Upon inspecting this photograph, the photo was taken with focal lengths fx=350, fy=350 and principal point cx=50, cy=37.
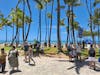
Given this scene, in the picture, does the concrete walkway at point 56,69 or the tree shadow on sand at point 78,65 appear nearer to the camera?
the concrete walkway at point 56,69

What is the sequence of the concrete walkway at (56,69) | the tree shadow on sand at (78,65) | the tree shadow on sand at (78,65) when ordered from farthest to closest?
1. the tree shadow on sand at (78,65)
2. the tree shadow on sand at (78,65)
3. the concrete walkway at (56,69)

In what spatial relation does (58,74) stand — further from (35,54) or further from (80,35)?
(35,54)

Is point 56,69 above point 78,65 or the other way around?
the other way around

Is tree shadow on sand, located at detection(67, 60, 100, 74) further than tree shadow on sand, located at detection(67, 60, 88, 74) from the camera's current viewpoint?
No

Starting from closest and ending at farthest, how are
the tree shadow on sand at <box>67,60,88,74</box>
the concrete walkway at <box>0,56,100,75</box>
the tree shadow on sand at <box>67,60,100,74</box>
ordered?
1. the concrete walkway at <box>0,56,100,75</box>
2. the tree shadow on sand at <box>67,60,100,74</box>
3. the tree shadow on sand at <box>67,60,88,74</box>

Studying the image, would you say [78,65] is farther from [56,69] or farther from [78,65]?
[56,69]

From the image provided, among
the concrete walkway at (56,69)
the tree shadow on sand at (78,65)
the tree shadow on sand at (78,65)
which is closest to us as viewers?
the concrete walkway at (56,69)

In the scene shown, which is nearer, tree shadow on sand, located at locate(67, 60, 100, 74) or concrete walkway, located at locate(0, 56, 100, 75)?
concrete walkway, located at locate(0, 56, 100, 75)

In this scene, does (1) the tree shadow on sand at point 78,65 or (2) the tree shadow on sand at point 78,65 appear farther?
(1) the tree shadow on sand at point 78,65

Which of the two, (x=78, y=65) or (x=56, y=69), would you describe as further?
(x=78, y=65)

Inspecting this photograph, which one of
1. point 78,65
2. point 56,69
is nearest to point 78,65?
point 78,65

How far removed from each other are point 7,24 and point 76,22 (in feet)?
73.5

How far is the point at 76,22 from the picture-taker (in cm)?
9019

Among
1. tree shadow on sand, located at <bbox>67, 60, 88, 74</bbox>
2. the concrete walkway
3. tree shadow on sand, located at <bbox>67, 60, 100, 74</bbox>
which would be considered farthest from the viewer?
tree shadow on sand, located at <bbox>67, 60, 88, 74</bbox>
